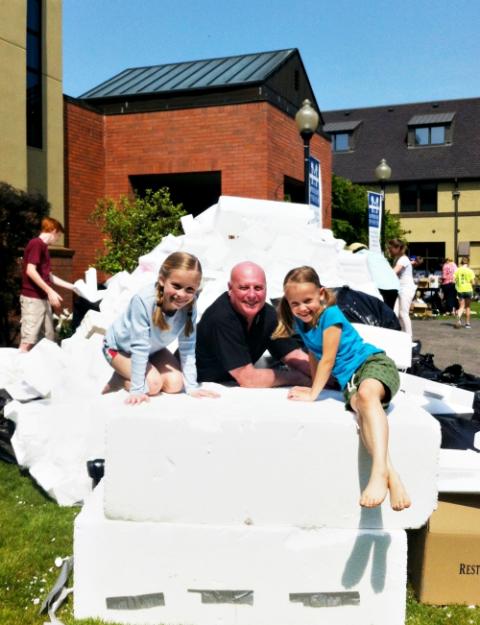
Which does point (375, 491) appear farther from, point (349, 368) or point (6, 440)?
point (6, 440)

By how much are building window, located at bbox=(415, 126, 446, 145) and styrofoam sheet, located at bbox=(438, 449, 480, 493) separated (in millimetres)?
41556

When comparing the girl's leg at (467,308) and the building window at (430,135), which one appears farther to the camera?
the building window at (430,135)

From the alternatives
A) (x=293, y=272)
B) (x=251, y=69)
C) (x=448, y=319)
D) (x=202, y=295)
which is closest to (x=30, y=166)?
(x=251, y=69)

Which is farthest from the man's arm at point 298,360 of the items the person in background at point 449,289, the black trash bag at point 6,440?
the person in background at point 449,289

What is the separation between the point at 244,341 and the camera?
403cm

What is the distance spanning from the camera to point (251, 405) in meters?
2.94

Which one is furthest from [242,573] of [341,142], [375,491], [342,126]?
[342,126]

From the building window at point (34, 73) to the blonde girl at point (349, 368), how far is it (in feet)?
32.8

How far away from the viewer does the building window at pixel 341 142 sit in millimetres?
43562

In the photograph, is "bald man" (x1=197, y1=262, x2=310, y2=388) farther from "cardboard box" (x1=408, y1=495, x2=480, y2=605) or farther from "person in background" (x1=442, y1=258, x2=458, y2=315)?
"person in background" (x1=442, y1=258, x2=458, y2=315)

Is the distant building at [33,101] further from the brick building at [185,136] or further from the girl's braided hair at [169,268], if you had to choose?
the girl's braided hair at [169,268]

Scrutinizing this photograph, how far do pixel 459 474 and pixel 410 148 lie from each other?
136 feet

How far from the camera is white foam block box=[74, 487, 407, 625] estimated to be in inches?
110

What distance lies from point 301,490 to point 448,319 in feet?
59.0
